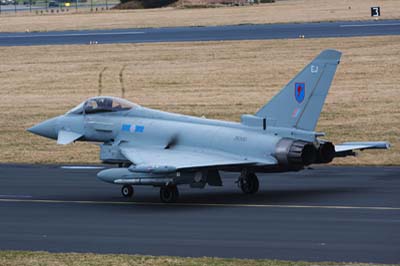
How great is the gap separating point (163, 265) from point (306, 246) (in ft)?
9.62

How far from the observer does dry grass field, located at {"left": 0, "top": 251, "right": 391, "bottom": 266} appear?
17453 millimetres

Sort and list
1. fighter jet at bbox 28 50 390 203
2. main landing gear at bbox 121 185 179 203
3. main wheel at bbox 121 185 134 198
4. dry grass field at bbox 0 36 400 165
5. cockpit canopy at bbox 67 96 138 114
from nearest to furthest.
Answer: fighter jet at bbox 28 50 390 203
main landing gear at bbox 121 185 179 203
main wheel at bbox 121 185 134 198
cockpit canopy at bbox 67 96 138 114
dry grass field at bbox 0 36 400 165

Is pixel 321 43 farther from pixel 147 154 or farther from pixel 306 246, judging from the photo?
pixel 306 246

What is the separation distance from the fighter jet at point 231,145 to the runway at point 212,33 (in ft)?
133

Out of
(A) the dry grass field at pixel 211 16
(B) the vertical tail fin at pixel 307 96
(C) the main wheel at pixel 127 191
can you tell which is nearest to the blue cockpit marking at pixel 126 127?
(C) the main wheel at pixel 127 191

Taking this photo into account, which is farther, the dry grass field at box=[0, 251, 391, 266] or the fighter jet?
the fighter jet

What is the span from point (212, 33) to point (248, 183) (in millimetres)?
47958

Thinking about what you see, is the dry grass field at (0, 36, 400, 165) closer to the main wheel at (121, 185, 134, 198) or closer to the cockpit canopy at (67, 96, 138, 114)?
the cockpit canopy at (67, 96, 138, 114)

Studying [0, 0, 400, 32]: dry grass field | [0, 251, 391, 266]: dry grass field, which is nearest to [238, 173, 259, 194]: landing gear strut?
[0, 251, 391, 266]: dry grass field

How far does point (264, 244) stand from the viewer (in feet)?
63.7

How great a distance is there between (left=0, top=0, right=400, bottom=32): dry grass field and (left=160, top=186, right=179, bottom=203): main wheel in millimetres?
58357

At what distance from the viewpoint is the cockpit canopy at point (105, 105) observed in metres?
27.2

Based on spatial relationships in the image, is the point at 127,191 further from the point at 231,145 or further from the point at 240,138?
the point at 240,138

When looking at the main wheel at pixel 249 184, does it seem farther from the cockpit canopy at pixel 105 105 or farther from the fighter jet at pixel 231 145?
the cockpit canopy at pixel 105 105
